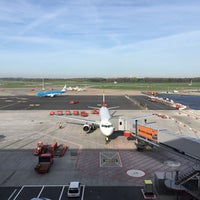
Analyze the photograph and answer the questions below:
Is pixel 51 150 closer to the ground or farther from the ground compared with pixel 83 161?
farther from the ground

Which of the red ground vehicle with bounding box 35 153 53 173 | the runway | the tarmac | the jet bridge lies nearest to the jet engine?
the tarmac

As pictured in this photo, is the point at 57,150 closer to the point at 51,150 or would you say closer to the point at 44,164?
the point at 51,150

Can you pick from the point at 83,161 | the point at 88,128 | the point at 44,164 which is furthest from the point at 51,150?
the point at 88,128

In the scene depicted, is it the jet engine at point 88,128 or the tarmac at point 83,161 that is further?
the jet engine at point 88,128

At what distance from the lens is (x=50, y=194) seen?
24.8 metres

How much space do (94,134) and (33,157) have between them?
16837mm

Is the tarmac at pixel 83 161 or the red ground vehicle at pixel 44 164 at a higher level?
the red ground vehicle at pixel 44 164

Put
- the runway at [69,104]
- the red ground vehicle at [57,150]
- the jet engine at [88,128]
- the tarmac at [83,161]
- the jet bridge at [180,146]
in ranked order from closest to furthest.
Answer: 1. the jet bridge at [180,146]
2. the tarmac at [83,161]
3. the red ground vehicle at [57,150]
4. the jet engine at [88,128]
5. the runway at [69,104]

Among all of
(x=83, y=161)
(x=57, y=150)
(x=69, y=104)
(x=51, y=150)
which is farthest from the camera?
(x=69, y=104)

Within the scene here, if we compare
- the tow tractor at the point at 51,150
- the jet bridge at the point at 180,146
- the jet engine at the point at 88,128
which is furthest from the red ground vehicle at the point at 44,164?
the jet engine at the point at 88,128

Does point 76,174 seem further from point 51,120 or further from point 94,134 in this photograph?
point 51,120

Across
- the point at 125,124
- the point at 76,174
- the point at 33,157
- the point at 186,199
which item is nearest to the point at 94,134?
the point at 125,124

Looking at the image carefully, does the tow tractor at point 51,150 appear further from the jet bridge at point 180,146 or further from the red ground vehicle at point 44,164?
the jet bridge at point 180,146

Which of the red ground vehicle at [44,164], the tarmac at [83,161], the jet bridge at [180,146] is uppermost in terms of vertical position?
the jet bridge at [180,146]
